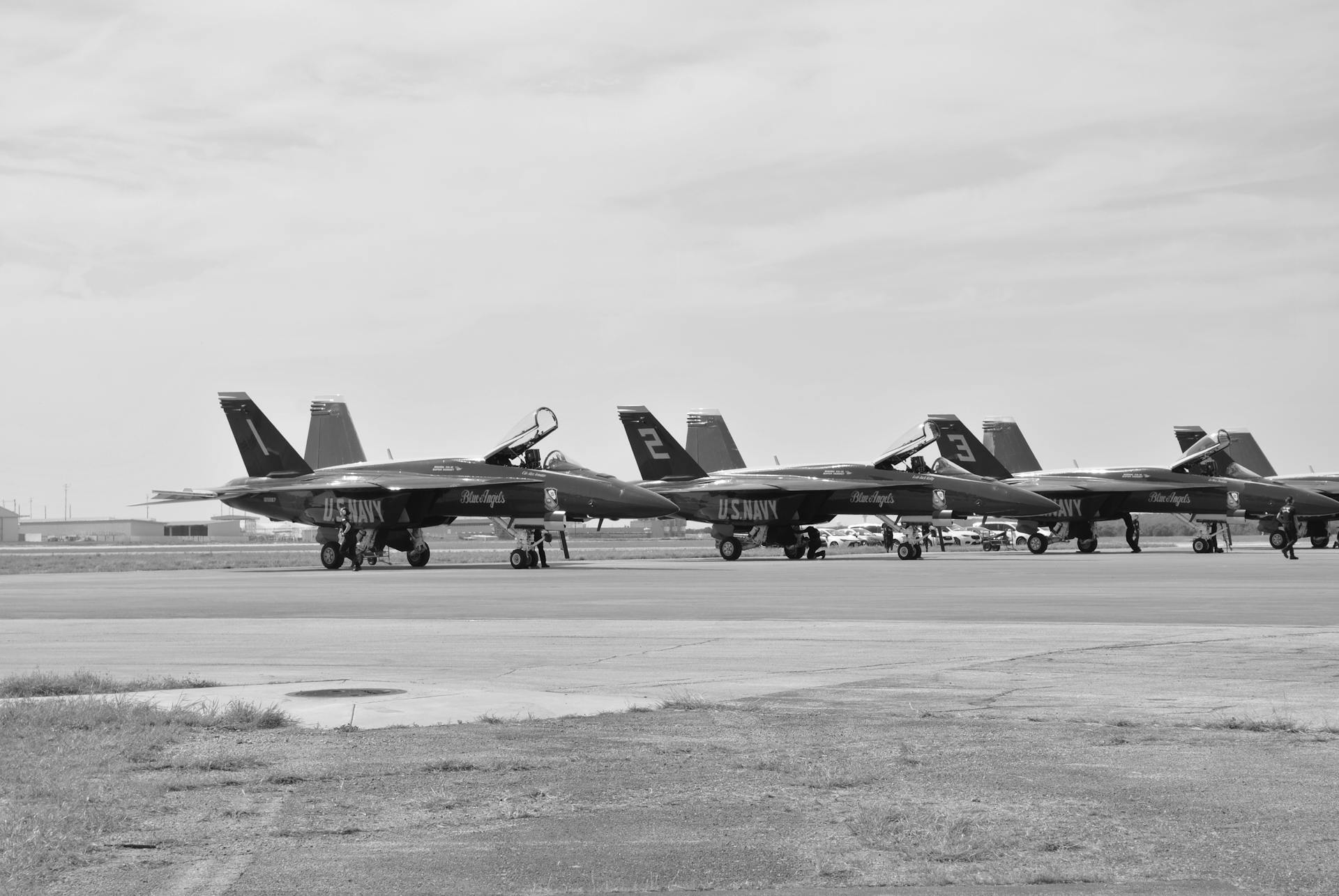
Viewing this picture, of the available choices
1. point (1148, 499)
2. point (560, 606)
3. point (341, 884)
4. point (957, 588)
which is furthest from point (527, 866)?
point (1148, 499)

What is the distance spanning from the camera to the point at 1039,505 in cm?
5153

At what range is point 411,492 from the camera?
4369cm

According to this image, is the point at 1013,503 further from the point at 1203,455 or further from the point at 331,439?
the point at 331,439

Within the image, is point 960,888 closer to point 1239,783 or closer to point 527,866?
point 527,866

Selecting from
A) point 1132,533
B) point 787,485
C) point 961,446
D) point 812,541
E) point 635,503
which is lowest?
point 1132,533

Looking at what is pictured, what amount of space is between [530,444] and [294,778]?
118 ft

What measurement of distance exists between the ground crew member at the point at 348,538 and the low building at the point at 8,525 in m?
121

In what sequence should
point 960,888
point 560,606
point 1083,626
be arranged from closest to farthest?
point 960,888 → point 1083,626 → point 560,606

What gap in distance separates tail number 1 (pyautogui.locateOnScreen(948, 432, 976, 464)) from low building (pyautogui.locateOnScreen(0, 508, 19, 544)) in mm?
121552

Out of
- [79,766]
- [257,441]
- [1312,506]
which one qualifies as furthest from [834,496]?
[79,766]

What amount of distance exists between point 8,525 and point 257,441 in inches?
4819

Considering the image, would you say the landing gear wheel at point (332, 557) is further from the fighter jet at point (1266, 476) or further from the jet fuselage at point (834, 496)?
the fighter jet at point (1266, 476)

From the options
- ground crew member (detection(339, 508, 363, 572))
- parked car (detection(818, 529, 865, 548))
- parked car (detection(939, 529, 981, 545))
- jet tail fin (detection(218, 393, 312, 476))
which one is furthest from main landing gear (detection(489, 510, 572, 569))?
parked car (detection(939, 529, 981, 545))

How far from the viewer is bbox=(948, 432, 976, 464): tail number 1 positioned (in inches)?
2311
